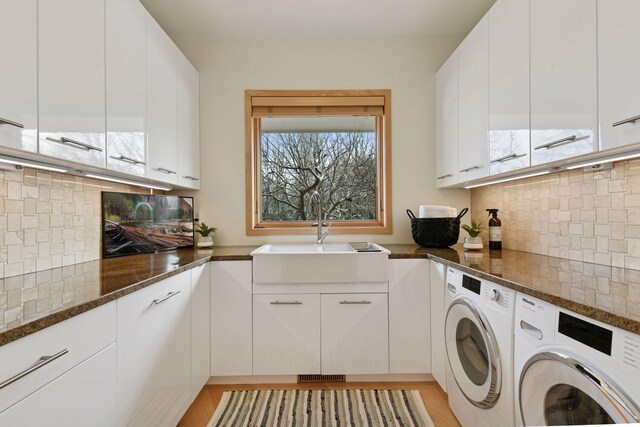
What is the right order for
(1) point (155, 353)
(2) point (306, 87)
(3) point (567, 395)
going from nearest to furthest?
(3) point (567, 395) → (1) point (155, 353) → (2) point (306, 87)

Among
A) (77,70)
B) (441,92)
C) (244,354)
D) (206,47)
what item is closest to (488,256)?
(441,92)

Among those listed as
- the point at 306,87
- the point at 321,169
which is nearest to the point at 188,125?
the point at 306,87

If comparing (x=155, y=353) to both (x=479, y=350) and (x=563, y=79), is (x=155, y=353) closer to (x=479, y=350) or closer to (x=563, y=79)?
(x=479, y=350)

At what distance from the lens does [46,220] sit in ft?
5.00

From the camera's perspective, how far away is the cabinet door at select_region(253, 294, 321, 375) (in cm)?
207

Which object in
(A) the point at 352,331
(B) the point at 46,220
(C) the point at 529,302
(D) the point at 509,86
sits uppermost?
(D) the point at 509,86

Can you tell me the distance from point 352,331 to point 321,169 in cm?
137

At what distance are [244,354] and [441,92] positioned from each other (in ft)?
7.78

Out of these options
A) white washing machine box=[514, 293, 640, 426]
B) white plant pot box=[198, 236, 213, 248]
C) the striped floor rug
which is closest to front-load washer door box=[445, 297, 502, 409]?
white washing machine box=[514, 293, 640, 426]

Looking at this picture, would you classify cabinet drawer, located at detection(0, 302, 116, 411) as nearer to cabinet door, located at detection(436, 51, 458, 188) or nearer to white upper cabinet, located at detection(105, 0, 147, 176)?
white upper cabinet, located at detection(105, 0, 147, 176)

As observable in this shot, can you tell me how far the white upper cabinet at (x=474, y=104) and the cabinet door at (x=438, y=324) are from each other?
644mm

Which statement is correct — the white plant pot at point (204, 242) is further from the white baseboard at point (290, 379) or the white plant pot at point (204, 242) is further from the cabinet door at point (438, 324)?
the cabinet door at point (438, 324)

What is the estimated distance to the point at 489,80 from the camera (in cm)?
181

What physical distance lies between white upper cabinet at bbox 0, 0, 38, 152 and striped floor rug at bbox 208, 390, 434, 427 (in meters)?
1.63
